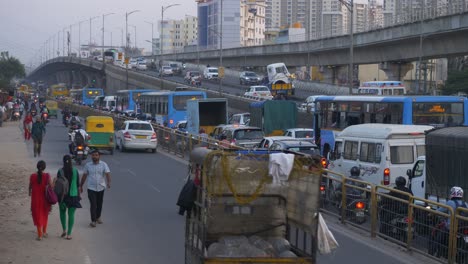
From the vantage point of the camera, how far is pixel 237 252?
10.1 meters

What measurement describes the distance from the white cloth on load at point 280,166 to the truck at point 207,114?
32.0 metres

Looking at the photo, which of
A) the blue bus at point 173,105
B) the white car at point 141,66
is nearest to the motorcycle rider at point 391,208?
the blue bus at point 173,105

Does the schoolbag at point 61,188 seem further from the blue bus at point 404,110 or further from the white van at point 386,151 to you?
the blue bus at point 404,110

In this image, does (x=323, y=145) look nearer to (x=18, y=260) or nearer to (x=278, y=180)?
(x=18, y=260)

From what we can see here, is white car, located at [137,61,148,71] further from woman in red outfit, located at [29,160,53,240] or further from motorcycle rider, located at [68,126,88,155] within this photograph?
woman in red outfit, located at [29,160,53,240]

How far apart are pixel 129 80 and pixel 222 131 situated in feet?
228

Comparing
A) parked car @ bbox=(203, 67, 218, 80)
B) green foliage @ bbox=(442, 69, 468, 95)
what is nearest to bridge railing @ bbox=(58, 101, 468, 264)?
green foliage @ bbox=(442, 69, 468, 95)

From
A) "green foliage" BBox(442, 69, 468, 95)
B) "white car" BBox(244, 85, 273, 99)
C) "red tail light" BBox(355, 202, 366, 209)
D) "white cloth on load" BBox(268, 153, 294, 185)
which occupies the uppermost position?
"green foliage" BBox(442, 69, 468, 95)

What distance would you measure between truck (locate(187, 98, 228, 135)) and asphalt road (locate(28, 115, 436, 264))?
14.4 metres

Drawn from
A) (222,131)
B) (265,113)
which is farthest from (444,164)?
(265,113)

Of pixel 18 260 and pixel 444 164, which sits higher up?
pixel 444 164

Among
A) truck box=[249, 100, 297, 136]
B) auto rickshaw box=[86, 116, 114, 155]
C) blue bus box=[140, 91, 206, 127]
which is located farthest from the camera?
blue bus box=[140, 91, 206, 127]

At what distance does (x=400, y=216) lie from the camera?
14969mm

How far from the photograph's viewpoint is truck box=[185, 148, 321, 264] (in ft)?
32.3
